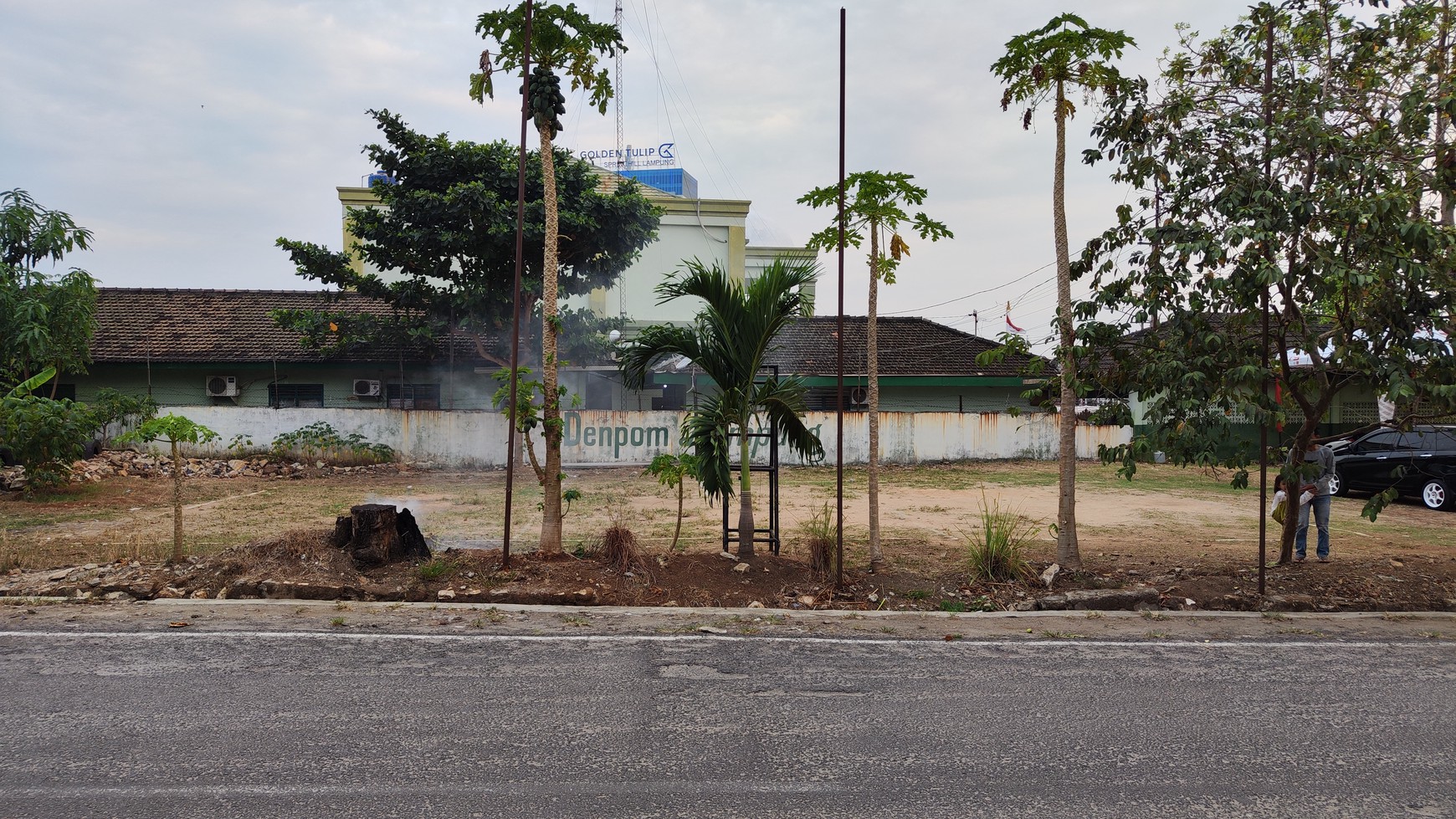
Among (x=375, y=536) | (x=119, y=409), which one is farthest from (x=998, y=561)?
(x=119, y=409)

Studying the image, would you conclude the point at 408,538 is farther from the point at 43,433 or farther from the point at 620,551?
the point at 43,433

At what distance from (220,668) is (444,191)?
1755cm

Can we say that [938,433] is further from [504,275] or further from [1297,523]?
[1297,523]

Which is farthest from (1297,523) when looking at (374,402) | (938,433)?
(374,402)

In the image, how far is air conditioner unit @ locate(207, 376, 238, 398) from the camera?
26.7 m

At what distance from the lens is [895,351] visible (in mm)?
30578

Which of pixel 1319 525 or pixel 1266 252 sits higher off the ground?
pixel 1266 252

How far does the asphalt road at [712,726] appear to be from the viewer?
388 centimetres

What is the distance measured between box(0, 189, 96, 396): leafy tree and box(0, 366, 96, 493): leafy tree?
1004 mm

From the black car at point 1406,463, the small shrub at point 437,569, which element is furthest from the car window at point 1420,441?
the small shrub at point 437,569

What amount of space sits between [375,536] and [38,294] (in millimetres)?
13365

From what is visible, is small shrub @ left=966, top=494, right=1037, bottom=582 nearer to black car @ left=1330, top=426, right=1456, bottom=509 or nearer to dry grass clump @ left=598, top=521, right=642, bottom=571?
dry grass clump @ left=598, top=521, right=642, bottom=571

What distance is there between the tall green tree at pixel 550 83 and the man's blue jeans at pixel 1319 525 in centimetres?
791

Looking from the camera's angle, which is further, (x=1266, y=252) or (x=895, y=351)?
(x=895, y=351)
